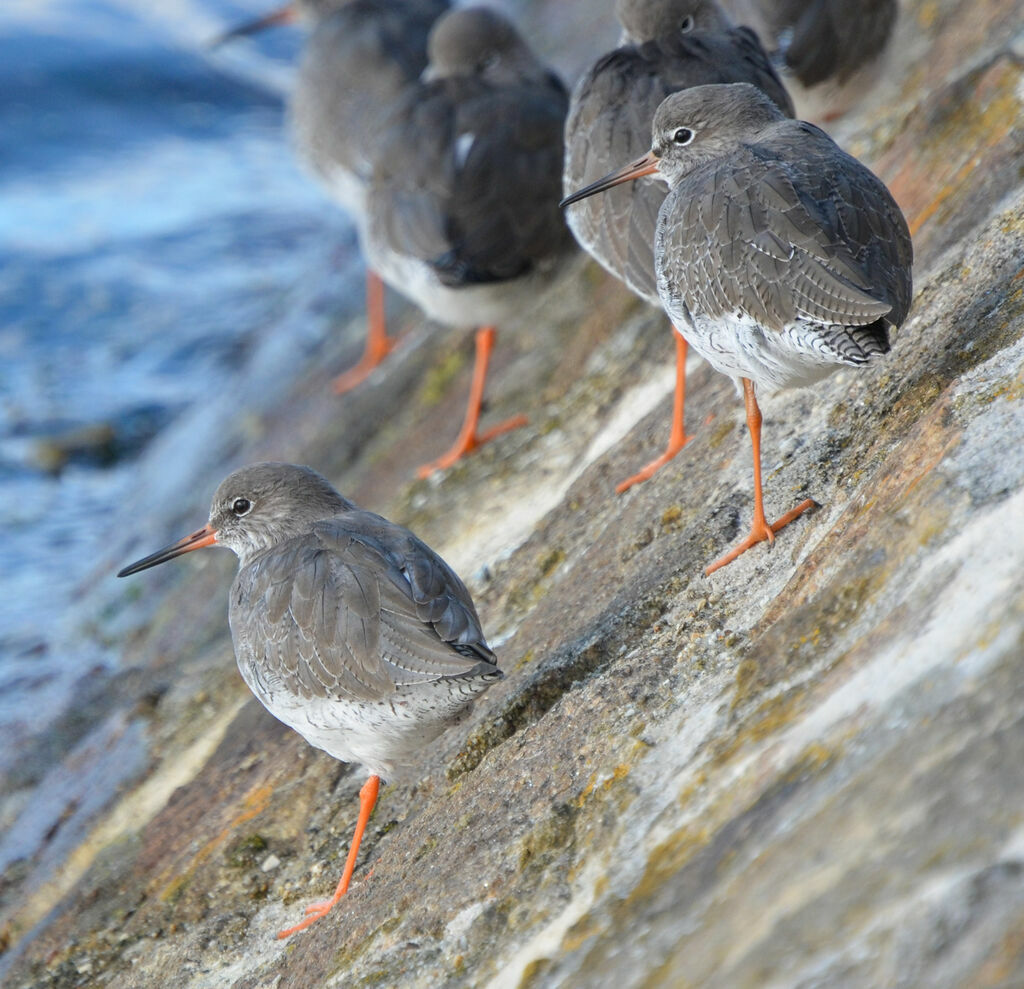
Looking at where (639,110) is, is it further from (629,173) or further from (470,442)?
(470,442)

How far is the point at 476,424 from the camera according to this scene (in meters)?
8.30

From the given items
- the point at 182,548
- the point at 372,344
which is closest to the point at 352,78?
the point at 372,344

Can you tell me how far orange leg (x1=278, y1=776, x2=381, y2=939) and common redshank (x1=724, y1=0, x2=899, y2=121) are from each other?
214 inches

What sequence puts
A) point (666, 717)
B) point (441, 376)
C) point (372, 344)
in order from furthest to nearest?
point (372, 344) → point (441, 376) → point (666, 717)

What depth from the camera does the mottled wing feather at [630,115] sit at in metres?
6.45

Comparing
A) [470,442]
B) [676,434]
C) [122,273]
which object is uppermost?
[122,273]

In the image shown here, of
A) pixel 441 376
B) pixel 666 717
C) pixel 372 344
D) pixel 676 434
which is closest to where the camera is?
pixel 666 717

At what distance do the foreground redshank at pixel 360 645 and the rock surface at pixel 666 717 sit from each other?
10.9 inches

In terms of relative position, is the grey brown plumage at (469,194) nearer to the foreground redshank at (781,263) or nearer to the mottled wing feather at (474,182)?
the mottled wing feather at (474,182)

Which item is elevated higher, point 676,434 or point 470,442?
point 470,442

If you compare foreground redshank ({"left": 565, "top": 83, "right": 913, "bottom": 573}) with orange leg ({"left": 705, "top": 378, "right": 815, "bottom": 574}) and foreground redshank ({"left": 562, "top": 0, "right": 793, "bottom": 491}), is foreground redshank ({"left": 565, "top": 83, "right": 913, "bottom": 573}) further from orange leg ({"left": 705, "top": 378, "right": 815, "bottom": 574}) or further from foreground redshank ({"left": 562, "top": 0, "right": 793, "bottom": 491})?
foreground redshank ({"left": 562, "top": 0, "right": 793, "bottom": 491})

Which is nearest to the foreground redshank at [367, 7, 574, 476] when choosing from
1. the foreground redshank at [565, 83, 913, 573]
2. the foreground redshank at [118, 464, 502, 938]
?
the foreground redshank at [565, 83, 913, 573]

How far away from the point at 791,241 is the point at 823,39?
436 cm

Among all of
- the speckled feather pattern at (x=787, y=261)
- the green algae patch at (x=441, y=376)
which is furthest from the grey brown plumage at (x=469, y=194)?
the speckled feather pattern at (x=787, y=261)
